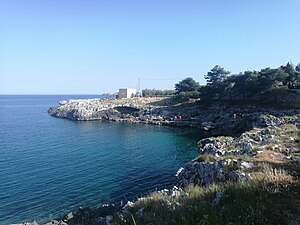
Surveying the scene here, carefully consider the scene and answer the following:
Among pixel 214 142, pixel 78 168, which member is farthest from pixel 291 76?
pixel 78 168

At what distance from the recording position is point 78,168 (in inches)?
1171

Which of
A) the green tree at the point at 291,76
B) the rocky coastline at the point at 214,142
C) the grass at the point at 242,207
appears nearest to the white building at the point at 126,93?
the rocky coastline at the point at 214,142

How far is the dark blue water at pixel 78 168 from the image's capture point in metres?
21.0

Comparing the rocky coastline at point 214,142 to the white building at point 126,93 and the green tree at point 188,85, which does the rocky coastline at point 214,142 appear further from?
the white building at point 126,93

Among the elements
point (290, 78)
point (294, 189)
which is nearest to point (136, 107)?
point (290, 78)

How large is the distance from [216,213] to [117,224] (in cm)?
Answer: 367

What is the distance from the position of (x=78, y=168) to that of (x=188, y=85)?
67.1 metres

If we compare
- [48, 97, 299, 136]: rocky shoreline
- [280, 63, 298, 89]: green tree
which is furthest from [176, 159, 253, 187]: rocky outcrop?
[280, 63, 298, 89]: green tree

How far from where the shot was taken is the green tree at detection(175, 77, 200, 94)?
90.6 metres

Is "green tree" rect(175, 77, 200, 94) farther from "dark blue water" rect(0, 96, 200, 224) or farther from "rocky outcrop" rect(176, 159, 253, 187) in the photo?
"rocky outcrop" rect(176, 159, 253, 187)

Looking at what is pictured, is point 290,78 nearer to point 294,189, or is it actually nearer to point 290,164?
point 290,164

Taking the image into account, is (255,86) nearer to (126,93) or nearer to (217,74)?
(217,74)

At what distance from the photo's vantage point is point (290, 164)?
1402cm

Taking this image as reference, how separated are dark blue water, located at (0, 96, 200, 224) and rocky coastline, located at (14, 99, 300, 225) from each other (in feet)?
11.1
